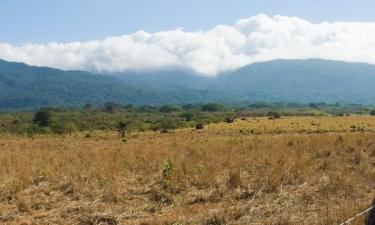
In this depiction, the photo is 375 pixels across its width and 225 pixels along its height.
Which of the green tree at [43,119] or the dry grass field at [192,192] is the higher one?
the dry grass field at [192,192]

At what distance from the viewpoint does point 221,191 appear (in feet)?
33.5

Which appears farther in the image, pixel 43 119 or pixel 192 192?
pixel 43 119

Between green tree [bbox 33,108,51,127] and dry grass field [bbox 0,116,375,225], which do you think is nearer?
dry grass field [bbox 0,116,375,225]

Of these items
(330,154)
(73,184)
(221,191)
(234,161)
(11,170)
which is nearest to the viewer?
(221,191)

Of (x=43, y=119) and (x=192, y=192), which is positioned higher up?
(x=192, y=192)

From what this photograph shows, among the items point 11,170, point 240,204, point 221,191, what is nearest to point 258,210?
point 240,204

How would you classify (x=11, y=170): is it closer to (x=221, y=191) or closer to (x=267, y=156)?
(x=221, y=191)

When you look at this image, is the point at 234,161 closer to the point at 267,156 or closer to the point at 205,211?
the point at 267,156

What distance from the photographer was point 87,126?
9625 centimetres

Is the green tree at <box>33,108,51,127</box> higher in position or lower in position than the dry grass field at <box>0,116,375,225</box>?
lower

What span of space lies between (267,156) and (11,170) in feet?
25.1

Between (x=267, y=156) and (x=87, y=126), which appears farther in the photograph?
(x=87, y=126)

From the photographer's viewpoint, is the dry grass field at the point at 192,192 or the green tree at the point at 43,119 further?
the green tree at the point at 43,119

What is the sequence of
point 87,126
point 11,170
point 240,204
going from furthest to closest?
point 87,126, point 11,170, point 240,204
